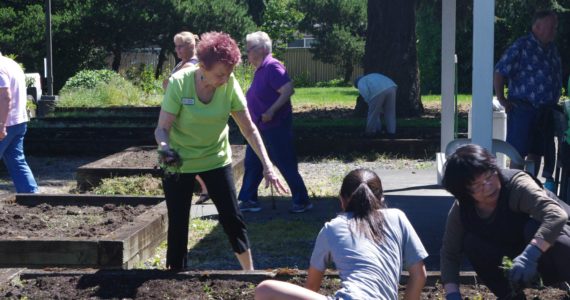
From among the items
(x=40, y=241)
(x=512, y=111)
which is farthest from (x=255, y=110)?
(x=40, y=241)

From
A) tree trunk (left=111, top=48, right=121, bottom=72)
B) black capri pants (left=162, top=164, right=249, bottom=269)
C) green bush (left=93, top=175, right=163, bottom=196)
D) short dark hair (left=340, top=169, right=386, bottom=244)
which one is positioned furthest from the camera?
tree trunk (left=111, top=48, right=121, bottom=72)

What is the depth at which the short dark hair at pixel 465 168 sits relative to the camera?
4699 mm

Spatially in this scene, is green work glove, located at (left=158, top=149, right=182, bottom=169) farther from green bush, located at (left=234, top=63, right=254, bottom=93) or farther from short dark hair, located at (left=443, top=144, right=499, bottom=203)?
green bush, located at (left=234, top=63, right=254, bottom=93)

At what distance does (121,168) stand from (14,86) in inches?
79.8

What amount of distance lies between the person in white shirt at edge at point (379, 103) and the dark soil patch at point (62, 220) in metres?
7.32

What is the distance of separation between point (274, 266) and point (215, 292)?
1344 mm

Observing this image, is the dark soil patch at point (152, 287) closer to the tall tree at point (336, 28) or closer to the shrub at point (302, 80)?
the tall tree at point (336, 28)

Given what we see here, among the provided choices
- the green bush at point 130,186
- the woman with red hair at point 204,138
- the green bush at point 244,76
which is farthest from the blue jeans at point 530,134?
the green bush at point 244,76

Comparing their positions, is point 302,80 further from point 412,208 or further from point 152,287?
point 152,287

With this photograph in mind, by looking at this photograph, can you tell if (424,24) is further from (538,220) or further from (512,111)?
(538,220)

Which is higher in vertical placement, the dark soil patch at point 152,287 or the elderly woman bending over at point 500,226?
the elderly woman bending over at point 500,226

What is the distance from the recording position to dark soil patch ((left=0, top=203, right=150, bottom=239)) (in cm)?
771

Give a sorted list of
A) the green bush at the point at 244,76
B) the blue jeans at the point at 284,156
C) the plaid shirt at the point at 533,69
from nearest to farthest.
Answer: the plaid shirt at the point at 533,69, the blue jeans at the point at 284,156, the green bush at the point at 244,76

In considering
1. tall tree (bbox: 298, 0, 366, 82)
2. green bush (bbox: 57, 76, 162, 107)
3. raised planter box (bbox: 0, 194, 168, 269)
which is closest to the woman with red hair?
raised planter box (bbox: 0, 194, 168, 269)
